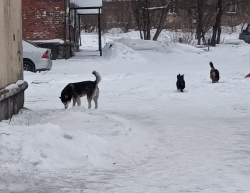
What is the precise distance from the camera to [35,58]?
715 inches

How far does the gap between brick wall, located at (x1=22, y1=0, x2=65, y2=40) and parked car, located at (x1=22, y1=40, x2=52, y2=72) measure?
631 centimetres

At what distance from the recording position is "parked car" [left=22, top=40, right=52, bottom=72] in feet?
59.2

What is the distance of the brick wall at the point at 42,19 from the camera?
80.0 ft

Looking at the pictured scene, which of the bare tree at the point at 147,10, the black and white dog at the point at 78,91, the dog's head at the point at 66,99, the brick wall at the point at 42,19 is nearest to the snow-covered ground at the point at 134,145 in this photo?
the black and white dog at the point at 78,91

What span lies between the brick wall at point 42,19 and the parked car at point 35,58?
6.31 meters

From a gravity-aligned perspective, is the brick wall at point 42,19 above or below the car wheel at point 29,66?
above

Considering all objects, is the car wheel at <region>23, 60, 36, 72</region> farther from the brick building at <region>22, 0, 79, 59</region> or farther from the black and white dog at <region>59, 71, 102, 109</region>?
the black and white dog at <region>59, 71, 102, 109</region>

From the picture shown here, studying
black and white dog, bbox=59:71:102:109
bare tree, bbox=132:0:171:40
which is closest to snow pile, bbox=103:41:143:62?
bare tree, bbox=132:0:171:40

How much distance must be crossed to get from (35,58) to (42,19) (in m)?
6.86

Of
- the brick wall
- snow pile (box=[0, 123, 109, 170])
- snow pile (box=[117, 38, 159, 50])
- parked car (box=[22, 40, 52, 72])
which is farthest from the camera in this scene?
snow pile (box=[117, 38, 159, 50])

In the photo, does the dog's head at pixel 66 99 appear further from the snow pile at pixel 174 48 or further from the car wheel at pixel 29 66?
the snow pile at pixel 174 48

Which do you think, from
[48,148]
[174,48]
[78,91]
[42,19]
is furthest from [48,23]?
[48,148]

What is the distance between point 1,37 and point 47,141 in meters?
2.80

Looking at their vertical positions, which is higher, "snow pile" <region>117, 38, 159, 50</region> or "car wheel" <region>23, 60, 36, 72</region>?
"snow pile" <region>117, 38, 159, 50</region>
